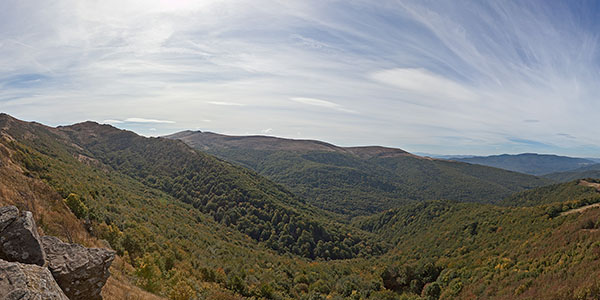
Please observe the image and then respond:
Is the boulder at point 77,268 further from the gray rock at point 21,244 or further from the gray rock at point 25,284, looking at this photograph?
the gray rock at point 25,284

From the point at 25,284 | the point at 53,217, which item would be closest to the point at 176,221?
the point at 53,217

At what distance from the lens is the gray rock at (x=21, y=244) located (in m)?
7.03

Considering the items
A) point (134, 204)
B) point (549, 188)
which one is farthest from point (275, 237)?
point (549, 188)

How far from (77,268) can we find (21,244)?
5.45 feet

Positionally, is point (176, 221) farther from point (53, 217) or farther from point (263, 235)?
point (263, 235)

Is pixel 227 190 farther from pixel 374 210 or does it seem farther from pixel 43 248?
pixel 374 210

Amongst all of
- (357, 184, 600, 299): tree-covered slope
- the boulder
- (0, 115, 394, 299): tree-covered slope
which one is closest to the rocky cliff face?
the boulder

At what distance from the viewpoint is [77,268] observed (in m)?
8.00

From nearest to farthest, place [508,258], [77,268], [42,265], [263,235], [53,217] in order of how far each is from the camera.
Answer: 1. [42,265]
2. [77,268]
3. [53,217]
4. [508,258]
5. [263,235]

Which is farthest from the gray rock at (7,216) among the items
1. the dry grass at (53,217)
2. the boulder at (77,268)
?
the dry grass at (53,217)

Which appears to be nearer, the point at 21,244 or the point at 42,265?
the point at 21,244

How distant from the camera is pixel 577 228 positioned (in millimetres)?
27812

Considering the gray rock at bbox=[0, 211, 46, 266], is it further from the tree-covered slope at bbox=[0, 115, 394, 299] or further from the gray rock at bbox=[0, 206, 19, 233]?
the tree-covered slope at bbox=[0, 115, 394, 299]

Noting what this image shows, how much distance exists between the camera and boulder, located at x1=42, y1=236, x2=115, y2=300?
7.77 metres
